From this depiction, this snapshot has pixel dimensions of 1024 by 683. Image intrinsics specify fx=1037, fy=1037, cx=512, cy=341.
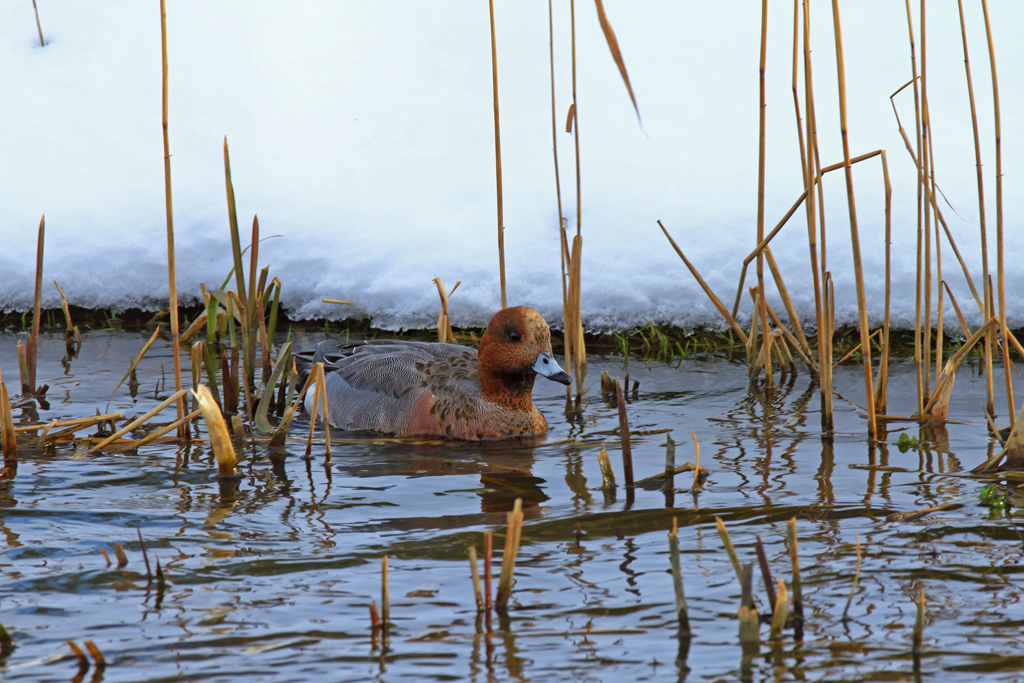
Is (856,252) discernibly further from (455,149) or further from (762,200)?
(455,149)

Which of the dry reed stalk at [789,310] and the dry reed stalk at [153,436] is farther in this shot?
the dry reed stalk at [789,310]

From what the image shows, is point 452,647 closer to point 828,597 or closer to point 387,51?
point 828,597

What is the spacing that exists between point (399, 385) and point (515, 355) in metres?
0.71

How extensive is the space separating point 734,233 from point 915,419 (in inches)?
102

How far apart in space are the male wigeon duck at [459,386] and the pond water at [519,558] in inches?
9.8

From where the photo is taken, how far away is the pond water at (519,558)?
2.54 m

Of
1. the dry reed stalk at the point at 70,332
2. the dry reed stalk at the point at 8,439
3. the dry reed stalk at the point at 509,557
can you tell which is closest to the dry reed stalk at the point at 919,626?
the dry reed stalk at the point at 509,557

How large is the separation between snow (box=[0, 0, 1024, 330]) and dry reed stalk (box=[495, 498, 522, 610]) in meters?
3.98

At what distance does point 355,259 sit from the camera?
7.23 meters

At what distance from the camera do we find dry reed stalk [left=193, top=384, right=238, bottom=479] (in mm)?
3822

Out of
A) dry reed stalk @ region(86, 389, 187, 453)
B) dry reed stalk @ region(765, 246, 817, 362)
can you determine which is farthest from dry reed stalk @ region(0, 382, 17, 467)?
dry reed stalk @ region(765, 246, 817, 362)

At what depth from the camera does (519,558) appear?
321 cm

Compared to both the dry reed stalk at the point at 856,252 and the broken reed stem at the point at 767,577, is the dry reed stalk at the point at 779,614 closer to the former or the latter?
the broken reed stem at the point at 767,577

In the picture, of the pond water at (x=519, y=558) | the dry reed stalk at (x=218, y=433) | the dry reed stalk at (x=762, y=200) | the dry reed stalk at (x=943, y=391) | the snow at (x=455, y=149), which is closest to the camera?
the pond water at (x=519, y=558)
